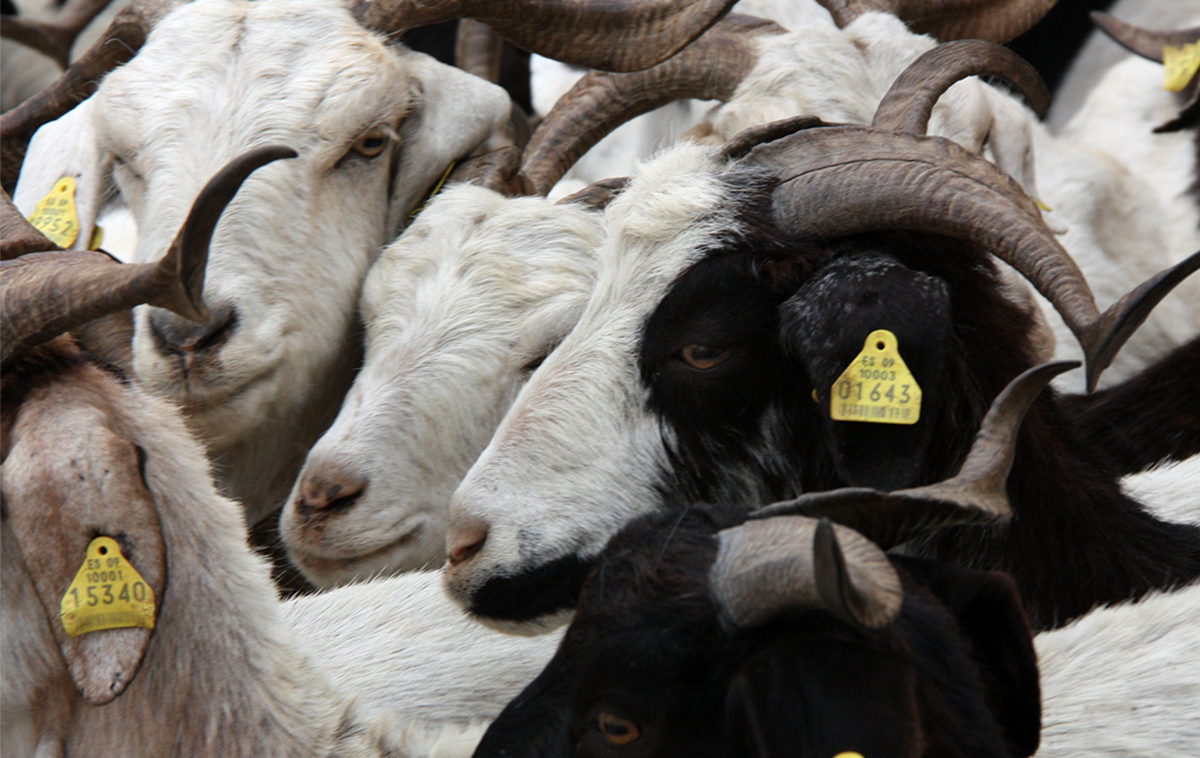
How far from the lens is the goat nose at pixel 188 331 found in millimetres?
3217

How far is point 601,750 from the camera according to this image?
1.91m

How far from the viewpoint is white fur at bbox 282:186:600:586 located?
3.10 meters

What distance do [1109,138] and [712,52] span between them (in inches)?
106

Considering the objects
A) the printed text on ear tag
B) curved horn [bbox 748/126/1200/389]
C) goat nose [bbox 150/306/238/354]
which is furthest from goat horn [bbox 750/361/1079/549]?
the printed text on ear tag

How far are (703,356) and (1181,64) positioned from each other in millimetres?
3425

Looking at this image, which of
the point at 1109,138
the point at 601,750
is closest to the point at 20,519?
the point at 601,750

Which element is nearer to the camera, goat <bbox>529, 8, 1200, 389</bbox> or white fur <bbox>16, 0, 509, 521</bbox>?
white fur <bbox>16, 0, 509, 521</bbox>

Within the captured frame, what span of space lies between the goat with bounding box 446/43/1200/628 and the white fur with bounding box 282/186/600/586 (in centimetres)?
49

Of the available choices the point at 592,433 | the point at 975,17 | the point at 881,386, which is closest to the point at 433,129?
the point at 592,433

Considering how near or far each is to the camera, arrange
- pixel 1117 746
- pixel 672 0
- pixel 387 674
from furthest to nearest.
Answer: pixel 672 0 → pixel 387 674 → pixel 1117 746

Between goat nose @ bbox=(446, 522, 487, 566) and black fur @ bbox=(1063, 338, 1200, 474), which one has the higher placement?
goat nose @ bbox=(446, 522, 487, 566)

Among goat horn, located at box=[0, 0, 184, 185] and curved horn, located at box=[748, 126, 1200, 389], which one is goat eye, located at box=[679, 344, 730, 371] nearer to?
curved horn, located at box=[748, 126, 1200, 389]

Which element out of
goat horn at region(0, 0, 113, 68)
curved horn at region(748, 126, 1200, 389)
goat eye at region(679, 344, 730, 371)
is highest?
curved horn at region(748, 126, 1200, 389)

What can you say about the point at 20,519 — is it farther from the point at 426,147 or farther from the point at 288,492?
the point at 426,147
